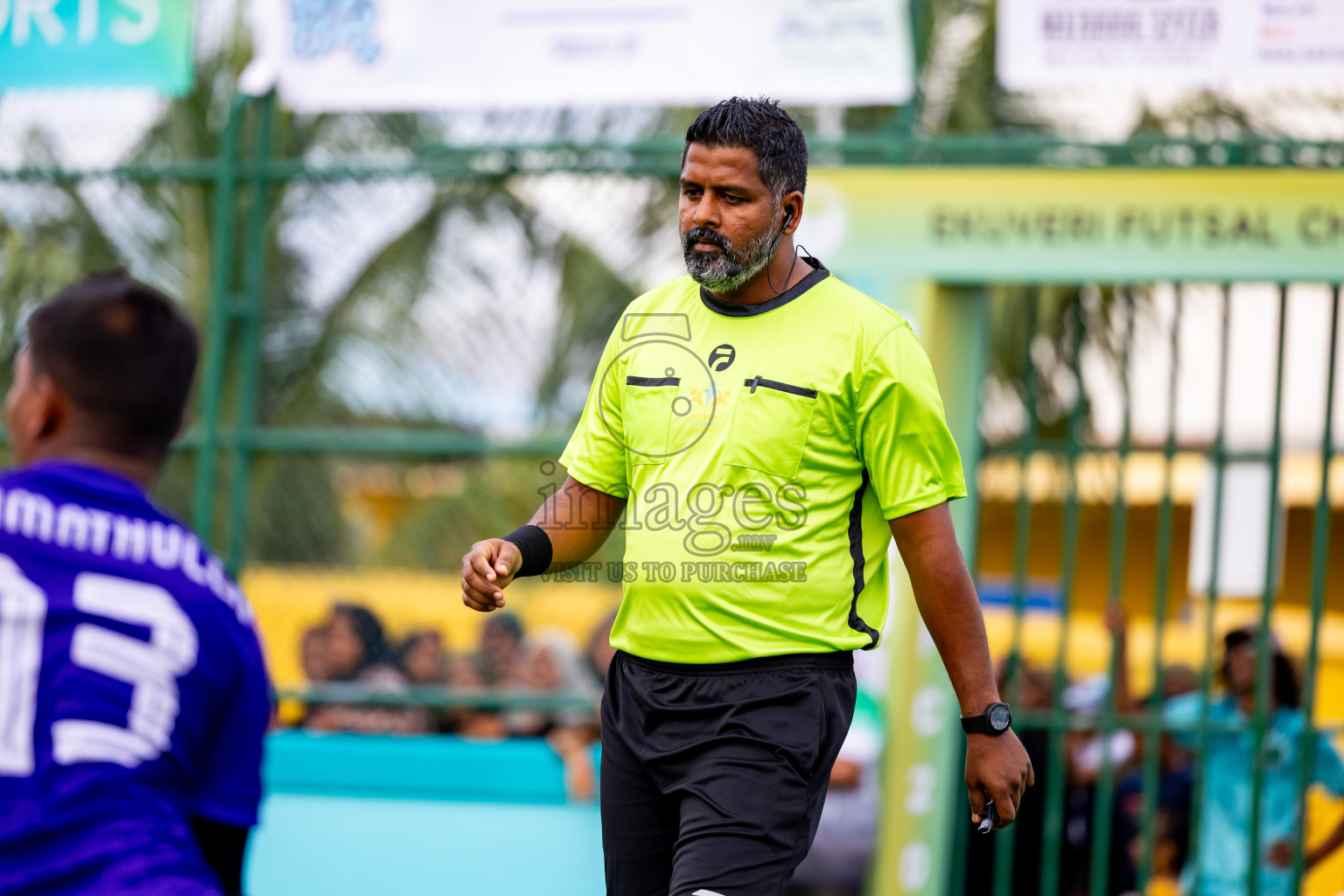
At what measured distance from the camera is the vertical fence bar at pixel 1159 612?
188 inches

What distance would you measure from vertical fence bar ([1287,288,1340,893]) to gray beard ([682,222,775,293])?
2735 millimetres

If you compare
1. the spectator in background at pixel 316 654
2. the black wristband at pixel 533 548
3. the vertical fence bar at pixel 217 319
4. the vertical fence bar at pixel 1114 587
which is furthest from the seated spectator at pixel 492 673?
the black wristband at pixel 533 548

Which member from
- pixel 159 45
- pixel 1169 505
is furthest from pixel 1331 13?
pixel 159 45

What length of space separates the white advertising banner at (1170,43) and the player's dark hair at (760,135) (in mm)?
2146

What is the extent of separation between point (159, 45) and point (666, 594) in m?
3.63

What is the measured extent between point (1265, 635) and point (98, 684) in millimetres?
4060

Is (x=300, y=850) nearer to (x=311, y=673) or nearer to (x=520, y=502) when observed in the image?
(x=311, y=673)

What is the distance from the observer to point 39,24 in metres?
5.30

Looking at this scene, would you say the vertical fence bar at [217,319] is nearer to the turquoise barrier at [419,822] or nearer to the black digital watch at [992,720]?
the turquoise barrier at [419,822]

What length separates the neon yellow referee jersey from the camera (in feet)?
8.73

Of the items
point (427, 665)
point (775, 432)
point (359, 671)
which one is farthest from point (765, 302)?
point (359, 671)

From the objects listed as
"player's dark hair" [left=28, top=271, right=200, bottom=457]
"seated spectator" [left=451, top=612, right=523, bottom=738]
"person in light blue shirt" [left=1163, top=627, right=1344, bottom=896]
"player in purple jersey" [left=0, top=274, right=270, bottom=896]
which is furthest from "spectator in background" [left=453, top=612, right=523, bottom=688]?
"player's dark hair" [left=28, top=271, right=200, bottom=457]

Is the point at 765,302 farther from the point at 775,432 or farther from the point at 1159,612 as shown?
the point at 1159,612

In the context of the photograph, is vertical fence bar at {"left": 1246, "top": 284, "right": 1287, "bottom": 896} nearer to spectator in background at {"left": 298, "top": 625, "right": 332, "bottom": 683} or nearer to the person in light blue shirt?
the person in light blue shirt
